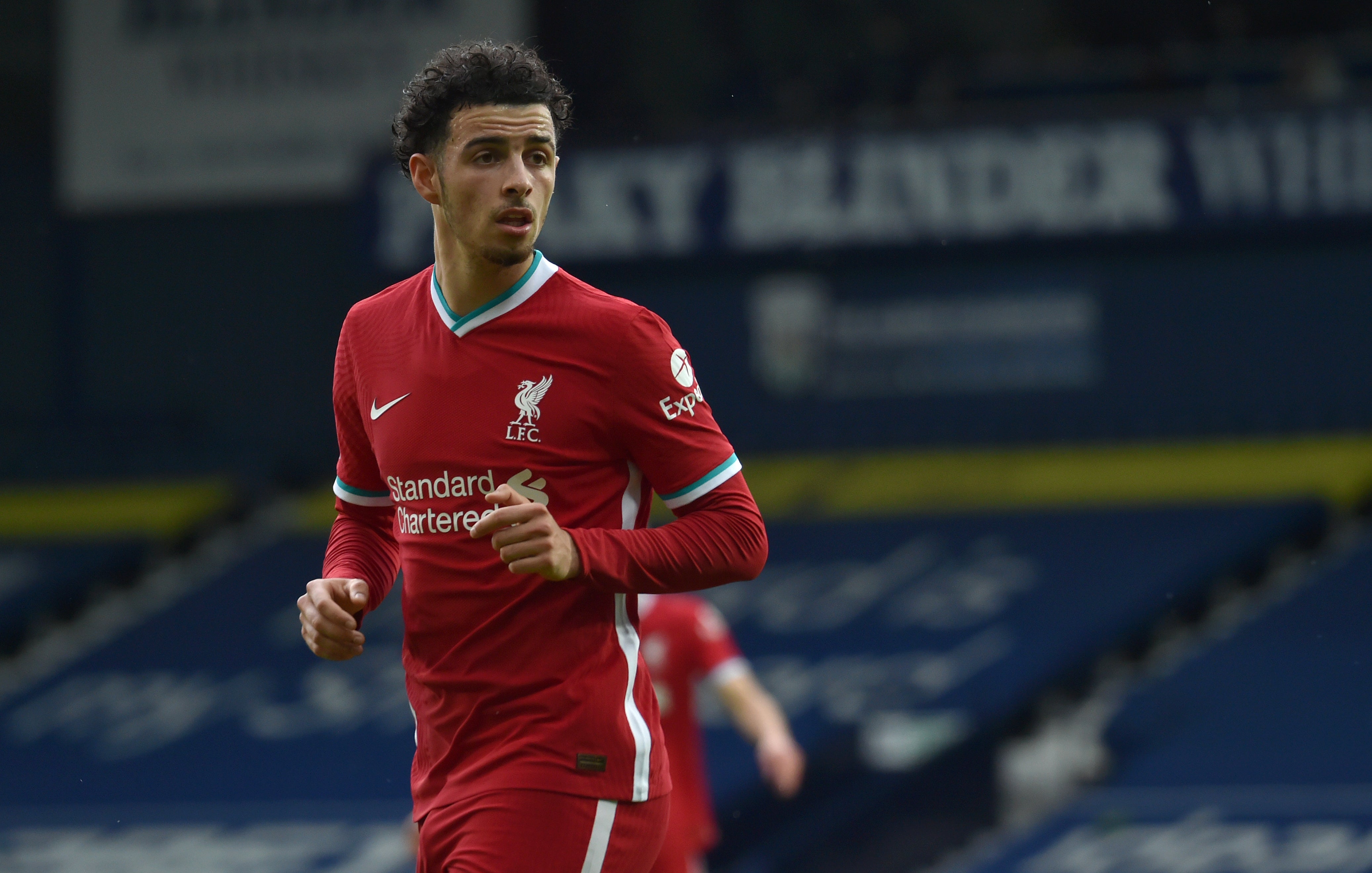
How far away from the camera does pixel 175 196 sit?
50.5ft

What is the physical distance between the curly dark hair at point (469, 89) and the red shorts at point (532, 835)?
40.8 inches

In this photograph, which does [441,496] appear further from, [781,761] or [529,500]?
[781,761]

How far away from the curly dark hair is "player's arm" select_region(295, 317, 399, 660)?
428 millimetres

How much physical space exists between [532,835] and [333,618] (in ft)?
1.48

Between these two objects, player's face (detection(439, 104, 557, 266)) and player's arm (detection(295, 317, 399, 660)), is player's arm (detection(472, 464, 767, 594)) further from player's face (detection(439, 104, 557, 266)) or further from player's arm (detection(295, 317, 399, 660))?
player's face (detection(439, 104, 557, 266))

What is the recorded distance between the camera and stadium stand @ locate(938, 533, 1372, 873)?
9.55 m

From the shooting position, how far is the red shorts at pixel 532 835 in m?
2.79

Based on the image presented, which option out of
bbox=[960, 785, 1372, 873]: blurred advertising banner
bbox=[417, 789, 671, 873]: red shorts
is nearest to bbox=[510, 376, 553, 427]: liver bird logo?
bbox=[417, 789, 671, 873]: red shorts

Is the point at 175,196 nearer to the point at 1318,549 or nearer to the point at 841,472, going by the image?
the point at 841,472

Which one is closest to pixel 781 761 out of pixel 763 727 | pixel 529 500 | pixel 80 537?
pixel 763 727

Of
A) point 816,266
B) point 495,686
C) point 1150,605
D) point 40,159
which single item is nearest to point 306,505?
point 40,159

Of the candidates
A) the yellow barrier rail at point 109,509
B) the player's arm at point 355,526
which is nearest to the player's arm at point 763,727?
the player's arm at point 355,526

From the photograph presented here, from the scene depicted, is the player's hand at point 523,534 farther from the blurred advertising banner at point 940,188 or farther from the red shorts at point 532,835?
the blurred advertising banner at point 940,188

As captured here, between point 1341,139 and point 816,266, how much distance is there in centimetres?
358
